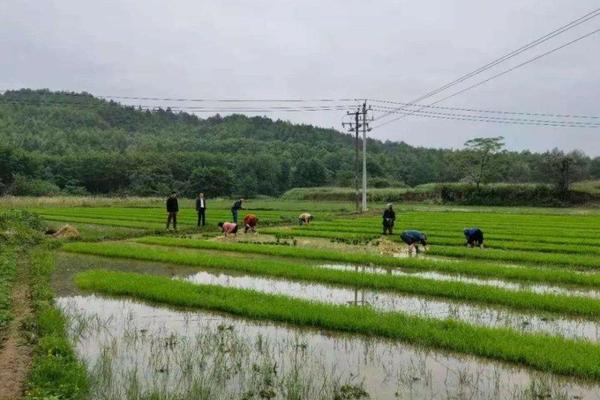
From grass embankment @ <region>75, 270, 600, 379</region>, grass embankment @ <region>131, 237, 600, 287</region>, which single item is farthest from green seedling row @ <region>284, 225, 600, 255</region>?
grass embankment @ <region>75, 270, 600, 379</region>

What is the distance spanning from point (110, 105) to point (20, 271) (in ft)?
383

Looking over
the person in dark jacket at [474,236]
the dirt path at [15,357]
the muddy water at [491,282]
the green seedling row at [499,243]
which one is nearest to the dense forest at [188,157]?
the green seedling row at [499,243]

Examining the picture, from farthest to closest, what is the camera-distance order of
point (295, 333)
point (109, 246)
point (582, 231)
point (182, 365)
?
point (582, 231), point (109, 246), point (295, 333), point (182, 365)

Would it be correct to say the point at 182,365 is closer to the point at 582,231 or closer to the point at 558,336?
the point at 558,336

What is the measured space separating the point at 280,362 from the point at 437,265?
8593 millimetres

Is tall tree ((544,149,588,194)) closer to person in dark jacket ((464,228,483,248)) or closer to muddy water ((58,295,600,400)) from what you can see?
person in dark jacket ((464,228,483,248))

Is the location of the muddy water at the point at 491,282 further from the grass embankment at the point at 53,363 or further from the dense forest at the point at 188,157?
the dense forest at the point at 188,157

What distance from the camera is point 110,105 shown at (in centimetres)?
12275

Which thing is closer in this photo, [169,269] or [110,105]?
[169,269]

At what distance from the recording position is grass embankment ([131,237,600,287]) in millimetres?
13179

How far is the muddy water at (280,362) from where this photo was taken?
6234 mm

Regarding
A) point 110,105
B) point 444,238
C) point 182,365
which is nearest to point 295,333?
point 182,365

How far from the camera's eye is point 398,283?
12.2 m

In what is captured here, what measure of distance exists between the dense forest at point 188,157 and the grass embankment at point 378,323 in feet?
162
